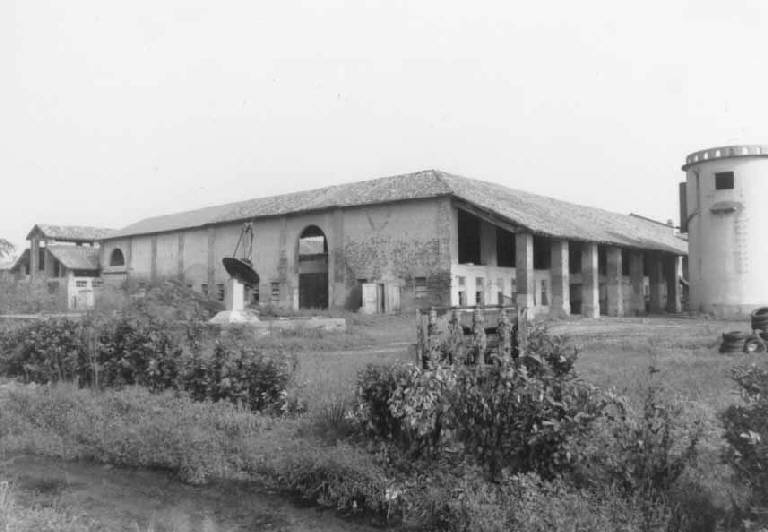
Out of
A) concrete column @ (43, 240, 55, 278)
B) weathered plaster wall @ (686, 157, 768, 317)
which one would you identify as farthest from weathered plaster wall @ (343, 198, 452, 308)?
concrete column @ (43, 240, 55, 278)

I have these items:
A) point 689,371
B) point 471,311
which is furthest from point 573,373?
point 689,371

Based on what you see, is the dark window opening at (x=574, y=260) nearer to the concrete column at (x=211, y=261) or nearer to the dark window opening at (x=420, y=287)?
the dark window opening at (x=420, y=287)

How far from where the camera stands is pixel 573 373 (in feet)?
20.2

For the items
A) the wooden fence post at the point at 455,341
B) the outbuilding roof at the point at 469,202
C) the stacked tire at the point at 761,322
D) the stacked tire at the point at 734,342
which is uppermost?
the outbuilding roof at the point at 469,202

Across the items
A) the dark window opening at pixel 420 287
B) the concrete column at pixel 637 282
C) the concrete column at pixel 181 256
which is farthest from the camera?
the concrete column at pixel 181 256

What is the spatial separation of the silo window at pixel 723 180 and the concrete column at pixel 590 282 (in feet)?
18.0

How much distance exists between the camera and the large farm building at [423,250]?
80.7 ft

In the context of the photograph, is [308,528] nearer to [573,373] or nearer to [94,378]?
[573,373]

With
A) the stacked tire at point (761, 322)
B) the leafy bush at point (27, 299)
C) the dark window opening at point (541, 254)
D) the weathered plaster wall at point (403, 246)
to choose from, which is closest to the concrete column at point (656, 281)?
the dark window opening at point (541, 254)

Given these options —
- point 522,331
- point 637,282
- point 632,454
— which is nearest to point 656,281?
point 637,282

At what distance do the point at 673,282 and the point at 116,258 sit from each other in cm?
3369

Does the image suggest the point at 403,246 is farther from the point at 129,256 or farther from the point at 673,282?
the point at 129,256

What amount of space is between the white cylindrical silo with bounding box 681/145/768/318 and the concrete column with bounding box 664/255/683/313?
9020mm

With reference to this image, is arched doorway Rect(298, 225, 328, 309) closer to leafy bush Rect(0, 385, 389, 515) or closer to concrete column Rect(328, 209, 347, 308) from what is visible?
concrete column Rect(328, 209, 347, 308)
